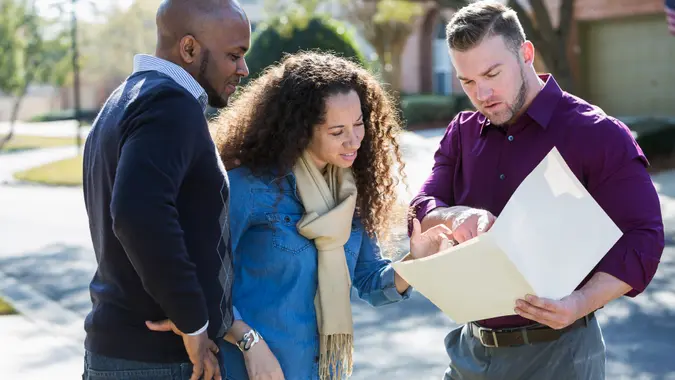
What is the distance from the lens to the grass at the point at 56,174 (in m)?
18.2

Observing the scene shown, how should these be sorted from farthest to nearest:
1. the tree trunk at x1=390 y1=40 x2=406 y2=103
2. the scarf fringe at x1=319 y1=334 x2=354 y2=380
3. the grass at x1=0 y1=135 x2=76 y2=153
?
the tree trunk at x1=390 y1=40 x2=406 y2=103, the grass at x1=0 y1=135 x2=76 y2=153, the scarf fringe at x1=319 y1=334 x2=354 y2=380

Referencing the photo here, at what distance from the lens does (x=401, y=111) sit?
11.9ft

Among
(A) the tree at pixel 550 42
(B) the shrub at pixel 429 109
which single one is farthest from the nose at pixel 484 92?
(B) the shrub at pixel 429 109

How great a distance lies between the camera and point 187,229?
7.57 ft

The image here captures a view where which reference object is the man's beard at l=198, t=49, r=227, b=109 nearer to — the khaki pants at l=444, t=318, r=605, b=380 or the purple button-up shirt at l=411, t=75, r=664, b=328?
the purple button-up shirt at l=411, t=75, r=664, b=328

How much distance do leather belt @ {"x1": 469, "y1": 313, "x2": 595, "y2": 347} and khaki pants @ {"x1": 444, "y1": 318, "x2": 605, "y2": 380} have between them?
1cm

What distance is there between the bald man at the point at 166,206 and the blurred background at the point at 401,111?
48.0 inches

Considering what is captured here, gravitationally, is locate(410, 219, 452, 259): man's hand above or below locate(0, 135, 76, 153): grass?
above

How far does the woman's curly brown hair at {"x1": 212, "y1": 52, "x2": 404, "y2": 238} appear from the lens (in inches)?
112

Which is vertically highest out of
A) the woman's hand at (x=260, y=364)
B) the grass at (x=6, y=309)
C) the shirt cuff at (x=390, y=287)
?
the shirt cuff at (x=390, y=287)

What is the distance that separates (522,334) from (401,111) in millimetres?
1233

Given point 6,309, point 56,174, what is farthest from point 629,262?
point 56,174

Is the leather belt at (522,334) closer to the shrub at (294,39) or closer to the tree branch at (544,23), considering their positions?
the tree branch at (544,23)

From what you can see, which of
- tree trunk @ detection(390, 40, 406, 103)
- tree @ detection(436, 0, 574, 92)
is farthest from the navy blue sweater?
tree trunk @ detection(390, 40, 406, 103)
